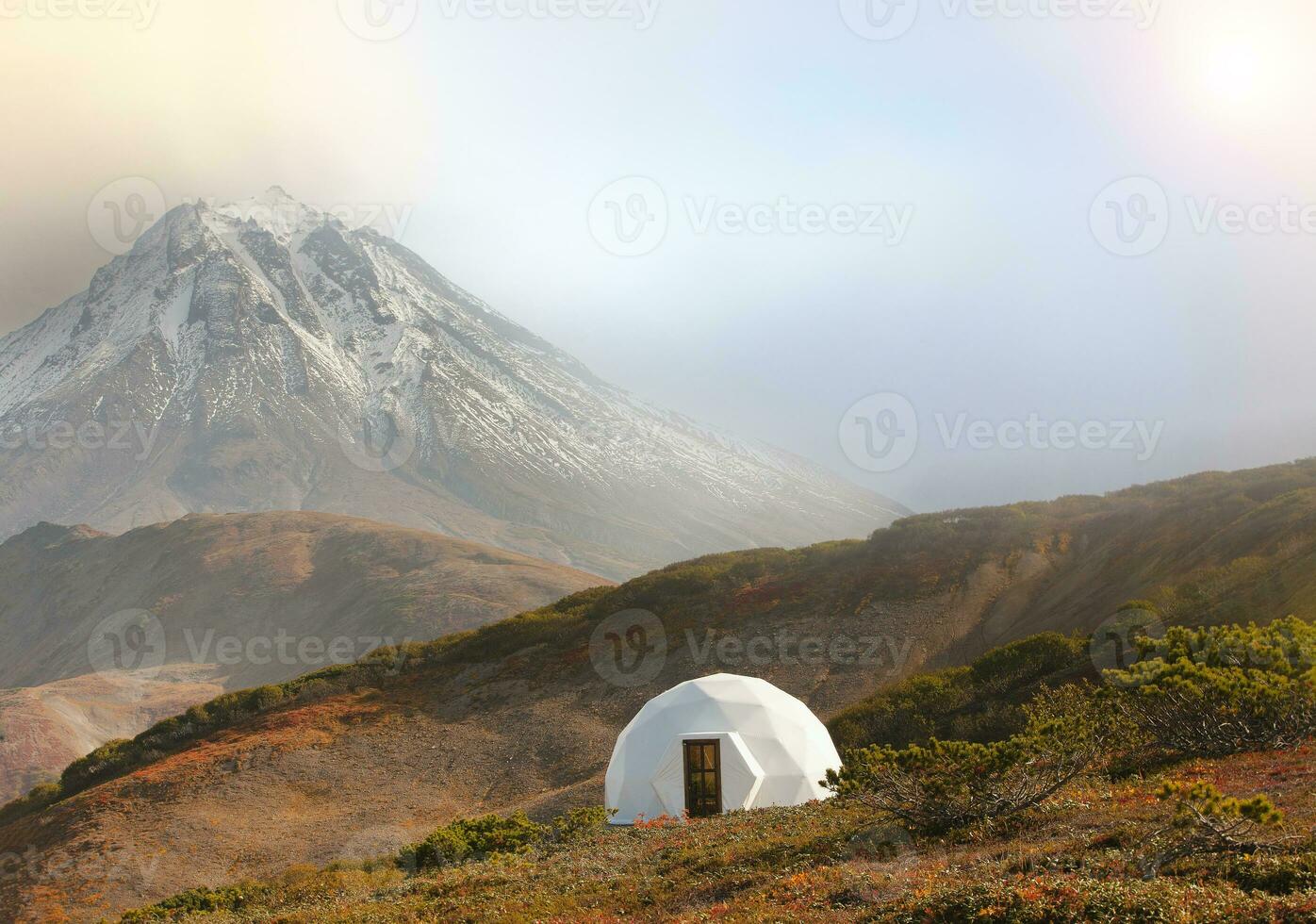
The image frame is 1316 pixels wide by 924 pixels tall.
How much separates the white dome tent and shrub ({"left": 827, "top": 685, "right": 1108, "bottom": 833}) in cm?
959

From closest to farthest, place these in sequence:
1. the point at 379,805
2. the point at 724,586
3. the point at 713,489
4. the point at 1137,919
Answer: the point at 1137,919
the point at 379,805
the point at 724,586
the point at 713,489

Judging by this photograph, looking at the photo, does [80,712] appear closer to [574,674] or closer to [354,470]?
[574,674]

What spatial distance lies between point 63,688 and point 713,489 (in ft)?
459

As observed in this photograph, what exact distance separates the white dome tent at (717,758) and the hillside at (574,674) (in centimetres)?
442

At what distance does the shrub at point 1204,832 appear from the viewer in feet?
24.3

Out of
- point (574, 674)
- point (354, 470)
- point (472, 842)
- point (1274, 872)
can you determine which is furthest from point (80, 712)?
point (354, 470)

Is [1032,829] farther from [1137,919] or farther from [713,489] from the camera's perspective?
[713,489]

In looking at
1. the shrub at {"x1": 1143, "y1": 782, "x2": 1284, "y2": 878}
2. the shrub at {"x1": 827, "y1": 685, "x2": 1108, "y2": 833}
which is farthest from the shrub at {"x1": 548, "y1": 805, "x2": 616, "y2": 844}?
the shrub at {"x1": 1143, "y1": 782, "x2": 1284, "y2": 878}

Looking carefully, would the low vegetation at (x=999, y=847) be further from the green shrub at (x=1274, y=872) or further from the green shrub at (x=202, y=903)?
the green shrub at (x=202, y=903)

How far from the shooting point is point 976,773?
10961 mm

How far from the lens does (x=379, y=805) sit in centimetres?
2925

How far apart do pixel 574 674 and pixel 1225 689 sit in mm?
28692

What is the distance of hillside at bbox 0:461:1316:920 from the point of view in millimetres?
25625

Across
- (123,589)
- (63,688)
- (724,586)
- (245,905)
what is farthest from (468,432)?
(245,905)
